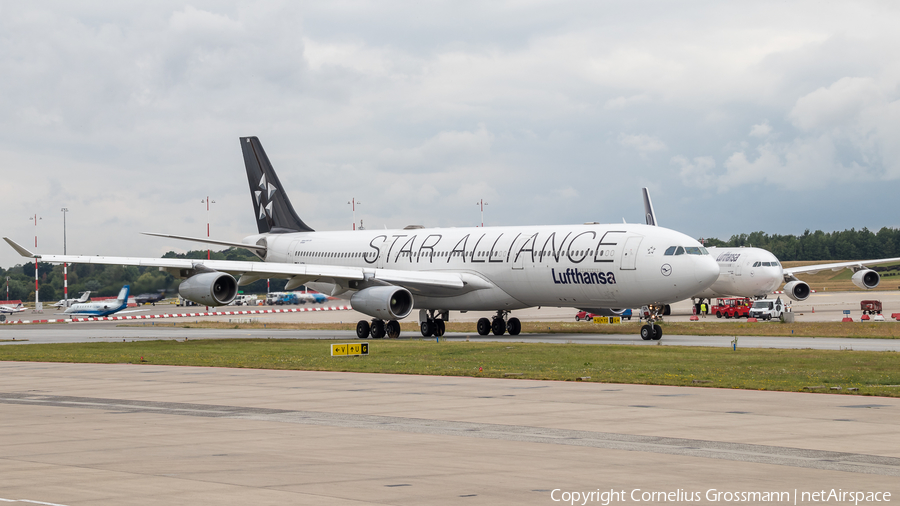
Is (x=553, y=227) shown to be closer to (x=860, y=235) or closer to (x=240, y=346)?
(x=240, y=346)

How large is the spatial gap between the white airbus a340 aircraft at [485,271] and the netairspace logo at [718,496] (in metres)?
26.5

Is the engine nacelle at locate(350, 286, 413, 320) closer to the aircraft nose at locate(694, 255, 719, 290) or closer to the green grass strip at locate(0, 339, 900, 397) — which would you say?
the green grass strip at locate(0, 339, 900, 397)

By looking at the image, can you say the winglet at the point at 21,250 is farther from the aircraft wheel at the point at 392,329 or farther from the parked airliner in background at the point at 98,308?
the parked airliner in background at the point at 98,308

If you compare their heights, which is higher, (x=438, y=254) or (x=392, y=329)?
(x=438, y=254)

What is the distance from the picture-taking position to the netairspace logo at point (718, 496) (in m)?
8.72

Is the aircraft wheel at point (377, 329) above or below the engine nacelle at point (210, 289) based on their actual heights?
below

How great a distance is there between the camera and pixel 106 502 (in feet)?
29.3

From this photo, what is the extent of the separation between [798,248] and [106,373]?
167358 mm

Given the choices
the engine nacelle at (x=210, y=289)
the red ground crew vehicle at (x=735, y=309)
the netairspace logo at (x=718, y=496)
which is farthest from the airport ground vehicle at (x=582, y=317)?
the netairspace logo at (x=718, y=496)

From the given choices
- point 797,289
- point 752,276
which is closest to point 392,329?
point 752,276

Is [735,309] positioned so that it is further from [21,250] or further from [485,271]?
[21,250]

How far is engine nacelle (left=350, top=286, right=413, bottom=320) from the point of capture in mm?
39031

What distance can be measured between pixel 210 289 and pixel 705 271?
20.1 metres

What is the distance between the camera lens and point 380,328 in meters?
41.6
